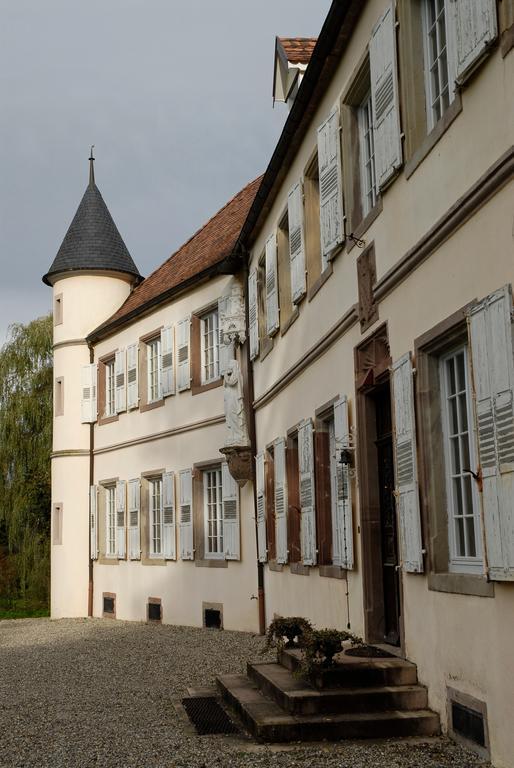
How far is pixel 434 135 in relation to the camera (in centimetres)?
679

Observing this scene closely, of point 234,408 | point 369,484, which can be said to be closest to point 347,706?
point 369,484

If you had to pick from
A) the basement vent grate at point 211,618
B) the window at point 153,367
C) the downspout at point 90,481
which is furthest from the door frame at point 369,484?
the downspout at point 90,481

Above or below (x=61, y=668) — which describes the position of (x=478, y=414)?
above

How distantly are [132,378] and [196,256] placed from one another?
2.70 metres

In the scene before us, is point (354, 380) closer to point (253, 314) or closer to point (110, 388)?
point (253, 314)

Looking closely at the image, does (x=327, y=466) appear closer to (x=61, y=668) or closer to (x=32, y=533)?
(x=61, y=668)

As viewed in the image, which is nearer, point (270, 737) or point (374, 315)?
point (270, 737)

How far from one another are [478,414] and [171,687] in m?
5.12

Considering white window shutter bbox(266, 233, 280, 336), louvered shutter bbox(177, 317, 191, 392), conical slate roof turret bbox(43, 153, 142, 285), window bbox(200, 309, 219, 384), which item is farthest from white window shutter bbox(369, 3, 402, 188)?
conical slate roof turret bbox(43, 153, 142, 285)

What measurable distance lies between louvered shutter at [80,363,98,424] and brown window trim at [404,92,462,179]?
566 inches

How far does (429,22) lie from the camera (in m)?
7.34

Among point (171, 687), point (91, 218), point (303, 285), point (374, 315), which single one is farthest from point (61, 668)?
point (91, 218)

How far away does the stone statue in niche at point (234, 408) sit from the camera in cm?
1503

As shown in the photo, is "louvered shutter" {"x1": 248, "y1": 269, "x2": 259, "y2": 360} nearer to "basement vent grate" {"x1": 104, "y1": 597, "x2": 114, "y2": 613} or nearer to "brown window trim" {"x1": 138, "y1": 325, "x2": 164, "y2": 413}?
"brown window trim" {"x1": 138, "y1": 325, "x2": 164, "y2": 413}
